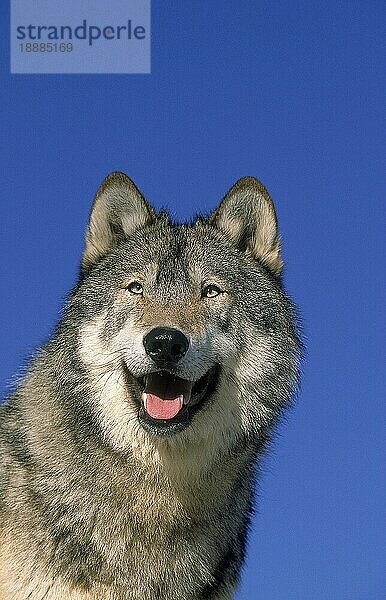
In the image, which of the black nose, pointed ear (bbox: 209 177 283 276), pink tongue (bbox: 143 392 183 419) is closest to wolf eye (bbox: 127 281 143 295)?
the black nose

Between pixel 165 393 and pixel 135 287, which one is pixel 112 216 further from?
pixel 165 393

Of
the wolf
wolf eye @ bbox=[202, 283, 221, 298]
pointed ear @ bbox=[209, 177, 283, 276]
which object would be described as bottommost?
the wolf

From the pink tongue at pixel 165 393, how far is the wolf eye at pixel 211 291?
793 mm

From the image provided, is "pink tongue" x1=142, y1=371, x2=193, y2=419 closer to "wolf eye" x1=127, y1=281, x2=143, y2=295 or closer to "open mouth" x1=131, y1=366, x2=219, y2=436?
"open mouth" x1=131, y1=366, x2=219, y2=436

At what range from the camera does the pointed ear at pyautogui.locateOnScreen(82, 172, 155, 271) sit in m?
9.00

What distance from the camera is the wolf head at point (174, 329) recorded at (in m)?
7.86

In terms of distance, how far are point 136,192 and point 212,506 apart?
2832mm

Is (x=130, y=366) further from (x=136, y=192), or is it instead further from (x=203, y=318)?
(x=136, y=192)

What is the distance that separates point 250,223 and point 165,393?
207 cm

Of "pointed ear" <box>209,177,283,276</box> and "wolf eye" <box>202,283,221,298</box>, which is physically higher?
"pointed ear" <box>209,177,283,276</box>

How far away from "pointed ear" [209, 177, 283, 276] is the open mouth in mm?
1596

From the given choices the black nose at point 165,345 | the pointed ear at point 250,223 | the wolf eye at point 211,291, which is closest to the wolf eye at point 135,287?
the wolf eye at point 211,291

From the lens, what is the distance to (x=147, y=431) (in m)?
7.94

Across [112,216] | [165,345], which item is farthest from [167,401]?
[112,216]
